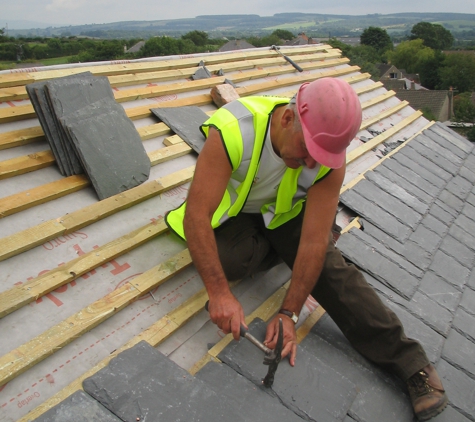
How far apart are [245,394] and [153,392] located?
0.41 meters

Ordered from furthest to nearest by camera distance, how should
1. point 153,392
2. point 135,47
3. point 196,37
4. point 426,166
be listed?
point 196,37 → point 135,47 → point 426,166 → point 153,392

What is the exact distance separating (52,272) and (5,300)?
0.92 ft

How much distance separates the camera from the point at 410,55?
254 ft

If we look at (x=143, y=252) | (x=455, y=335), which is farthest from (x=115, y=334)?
(x=455, y=335)

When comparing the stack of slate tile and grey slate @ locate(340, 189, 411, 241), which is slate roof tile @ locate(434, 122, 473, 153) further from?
the stack of slate tile

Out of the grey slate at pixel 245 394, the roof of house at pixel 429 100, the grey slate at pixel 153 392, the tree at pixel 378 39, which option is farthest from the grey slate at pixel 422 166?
the tree at pixel 378 39

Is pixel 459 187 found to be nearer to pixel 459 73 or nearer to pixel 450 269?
pixel 450 269

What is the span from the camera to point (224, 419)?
1.60m

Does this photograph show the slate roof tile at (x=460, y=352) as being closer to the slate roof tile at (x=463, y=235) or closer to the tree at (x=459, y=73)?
the slate roof tile at (x=463, y=235)

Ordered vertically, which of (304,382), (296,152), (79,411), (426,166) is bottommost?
(426,166)

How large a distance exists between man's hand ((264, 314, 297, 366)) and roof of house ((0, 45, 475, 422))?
2.2 inches

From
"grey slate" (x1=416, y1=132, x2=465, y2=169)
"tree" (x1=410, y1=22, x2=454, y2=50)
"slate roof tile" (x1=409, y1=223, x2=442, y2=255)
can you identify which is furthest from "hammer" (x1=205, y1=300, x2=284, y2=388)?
"tree" (x1=410, y1=22, x2=454, y2=50)

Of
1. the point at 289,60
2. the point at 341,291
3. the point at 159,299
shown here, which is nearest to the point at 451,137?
the point at 289,60

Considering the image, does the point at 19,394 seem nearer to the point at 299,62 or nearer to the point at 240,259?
the point at 240,259
